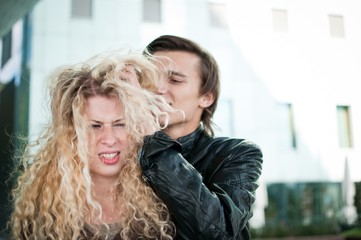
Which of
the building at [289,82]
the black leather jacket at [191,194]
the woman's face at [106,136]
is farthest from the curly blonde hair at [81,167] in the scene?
the building at [289,82]

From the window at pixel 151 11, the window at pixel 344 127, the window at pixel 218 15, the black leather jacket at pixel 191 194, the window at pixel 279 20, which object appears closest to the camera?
the black leather jacket at pixel 191 194

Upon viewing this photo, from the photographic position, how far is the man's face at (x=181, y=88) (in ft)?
5.98

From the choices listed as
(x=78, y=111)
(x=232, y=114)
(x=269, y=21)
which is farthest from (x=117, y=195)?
(x=269, y=21)

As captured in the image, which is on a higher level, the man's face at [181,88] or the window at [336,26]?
the window at [336,26]

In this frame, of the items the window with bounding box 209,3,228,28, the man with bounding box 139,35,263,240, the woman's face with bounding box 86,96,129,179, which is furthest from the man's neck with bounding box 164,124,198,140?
the window with bounding box 209,3,228,28

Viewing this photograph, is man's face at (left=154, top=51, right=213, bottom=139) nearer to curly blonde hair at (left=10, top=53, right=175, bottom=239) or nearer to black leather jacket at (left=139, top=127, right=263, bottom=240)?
curly blonde hair at (left=10, top=53, right=175, bottom=239)

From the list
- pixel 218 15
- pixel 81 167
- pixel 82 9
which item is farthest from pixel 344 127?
pixel 81 167

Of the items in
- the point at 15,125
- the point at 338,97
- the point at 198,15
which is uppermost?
the point at 198,15

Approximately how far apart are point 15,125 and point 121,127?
8.26 meters

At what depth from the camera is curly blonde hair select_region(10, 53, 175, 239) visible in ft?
4.94

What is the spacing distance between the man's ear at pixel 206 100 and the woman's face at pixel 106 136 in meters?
0.48

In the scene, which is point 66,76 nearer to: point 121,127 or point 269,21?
point 121,127

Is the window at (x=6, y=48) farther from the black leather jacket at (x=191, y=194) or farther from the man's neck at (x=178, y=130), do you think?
the black leather jacket at (x=191, y=194)

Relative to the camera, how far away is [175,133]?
185 centimetres
